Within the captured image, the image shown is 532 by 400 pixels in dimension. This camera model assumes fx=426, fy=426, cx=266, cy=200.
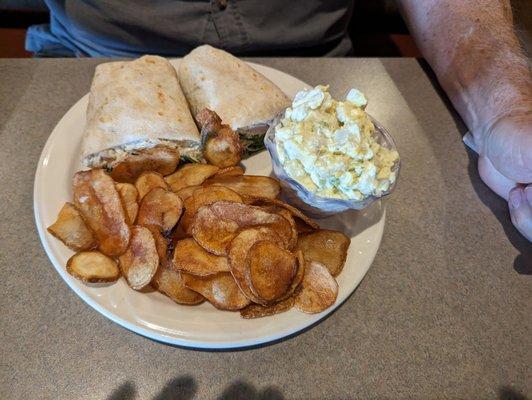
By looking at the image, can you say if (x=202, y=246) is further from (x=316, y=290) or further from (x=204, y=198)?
(x=316, y=290)

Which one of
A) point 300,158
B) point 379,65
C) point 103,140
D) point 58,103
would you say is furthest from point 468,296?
point 58,103

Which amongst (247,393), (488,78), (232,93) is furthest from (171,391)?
(488,78)

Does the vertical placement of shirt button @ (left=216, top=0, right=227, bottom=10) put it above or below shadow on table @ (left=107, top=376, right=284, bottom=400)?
above

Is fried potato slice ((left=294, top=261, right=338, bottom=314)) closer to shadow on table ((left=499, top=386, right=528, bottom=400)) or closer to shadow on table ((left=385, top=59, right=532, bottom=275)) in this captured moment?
shadow on table ((left=499, top=386, right=528, bottom=400))

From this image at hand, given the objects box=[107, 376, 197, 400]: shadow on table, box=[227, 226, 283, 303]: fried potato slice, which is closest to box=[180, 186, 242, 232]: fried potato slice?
box=[227, 226, 283, 303]: fried potato slice

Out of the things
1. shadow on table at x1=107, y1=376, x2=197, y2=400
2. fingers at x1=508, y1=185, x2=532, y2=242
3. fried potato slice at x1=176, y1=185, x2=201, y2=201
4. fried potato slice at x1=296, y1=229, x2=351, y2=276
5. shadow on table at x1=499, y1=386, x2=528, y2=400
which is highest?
fried potato slice at x1=176, y1=185, x2=201, y2=201

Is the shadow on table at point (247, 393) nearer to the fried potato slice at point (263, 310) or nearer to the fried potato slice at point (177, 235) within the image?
the fried potato slice at point (263, 310)

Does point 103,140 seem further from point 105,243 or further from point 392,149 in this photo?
point 392,149
